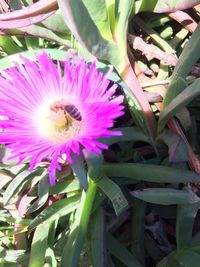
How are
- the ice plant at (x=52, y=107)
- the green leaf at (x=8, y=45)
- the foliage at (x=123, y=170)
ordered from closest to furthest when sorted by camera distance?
the ice plant at (x=52, y=107) < the foliage at (x=123, y=170) < the green leaf at (x=8, y=45)

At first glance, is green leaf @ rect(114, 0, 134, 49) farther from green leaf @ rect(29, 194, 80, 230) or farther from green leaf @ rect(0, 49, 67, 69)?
green leaf @ rect(29, 194, 80, 230)

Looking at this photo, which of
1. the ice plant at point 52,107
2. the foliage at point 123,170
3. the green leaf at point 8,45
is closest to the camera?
the ice plant at point 52,107

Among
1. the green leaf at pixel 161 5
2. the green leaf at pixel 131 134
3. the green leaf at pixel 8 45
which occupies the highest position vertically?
the green leaf at pixel 161 5

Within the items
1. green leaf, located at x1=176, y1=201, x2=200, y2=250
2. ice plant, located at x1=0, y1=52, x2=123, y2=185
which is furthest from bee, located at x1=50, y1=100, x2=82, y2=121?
green leaf, located at x1=176, y1=201, x2=200, y2=250

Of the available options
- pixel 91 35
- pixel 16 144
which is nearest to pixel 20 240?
pixel 16 144

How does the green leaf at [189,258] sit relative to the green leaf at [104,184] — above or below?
below

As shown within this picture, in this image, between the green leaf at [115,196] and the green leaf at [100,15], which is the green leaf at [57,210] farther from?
the green leaf at [100,15]

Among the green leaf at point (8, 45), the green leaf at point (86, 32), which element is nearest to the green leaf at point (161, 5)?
the green leaf at point (86, 32)

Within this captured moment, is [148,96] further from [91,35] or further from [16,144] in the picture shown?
[16,144]
